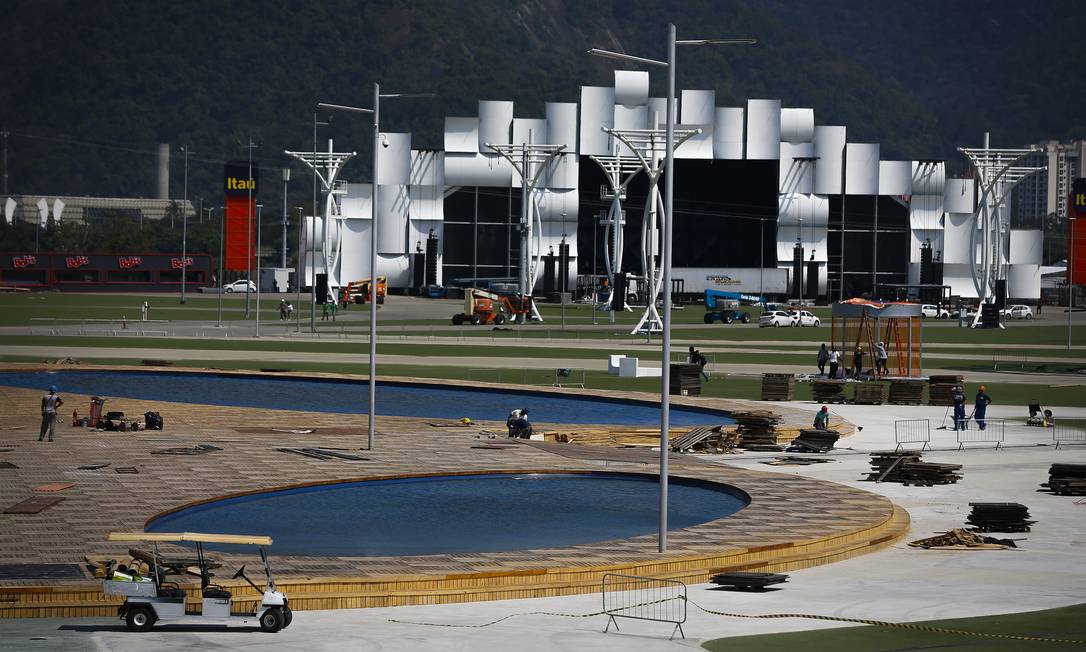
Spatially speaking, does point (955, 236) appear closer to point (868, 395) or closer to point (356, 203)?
point (356, 203)

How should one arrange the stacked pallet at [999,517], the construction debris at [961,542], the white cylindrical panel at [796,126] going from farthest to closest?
the white cylindrical panel at [796,126], the stacked pallet at [999,517], the construction debris at [961,542]

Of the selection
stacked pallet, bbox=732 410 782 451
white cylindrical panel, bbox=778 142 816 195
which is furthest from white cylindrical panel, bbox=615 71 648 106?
stacked pallet, bbox=732 410 782 451

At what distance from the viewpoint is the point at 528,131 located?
15438cm

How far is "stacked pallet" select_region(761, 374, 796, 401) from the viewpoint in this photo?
54.4 m

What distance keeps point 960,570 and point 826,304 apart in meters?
138

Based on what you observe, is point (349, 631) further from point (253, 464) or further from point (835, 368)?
point (835, 368)

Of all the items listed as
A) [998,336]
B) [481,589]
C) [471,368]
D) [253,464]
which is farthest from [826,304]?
[481,589]

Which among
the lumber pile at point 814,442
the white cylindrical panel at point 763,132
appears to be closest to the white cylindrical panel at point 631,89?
the white cylindrical panel at point 763,132

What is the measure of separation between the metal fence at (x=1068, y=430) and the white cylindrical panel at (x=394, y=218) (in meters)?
114

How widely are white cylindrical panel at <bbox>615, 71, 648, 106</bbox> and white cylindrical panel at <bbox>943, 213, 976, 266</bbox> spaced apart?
3507 cm

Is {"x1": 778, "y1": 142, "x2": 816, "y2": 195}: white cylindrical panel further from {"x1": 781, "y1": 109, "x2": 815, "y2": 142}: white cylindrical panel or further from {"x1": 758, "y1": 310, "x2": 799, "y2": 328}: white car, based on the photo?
{"x1": 758, "y1": 310, "x2": 799, "y2": 328}: white car

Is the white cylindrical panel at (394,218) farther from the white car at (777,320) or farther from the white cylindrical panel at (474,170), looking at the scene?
the white car at (777,320)

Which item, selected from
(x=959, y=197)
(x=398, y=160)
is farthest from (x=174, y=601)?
(x=959, y=197)

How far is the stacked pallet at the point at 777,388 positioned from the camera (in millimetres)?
54391
